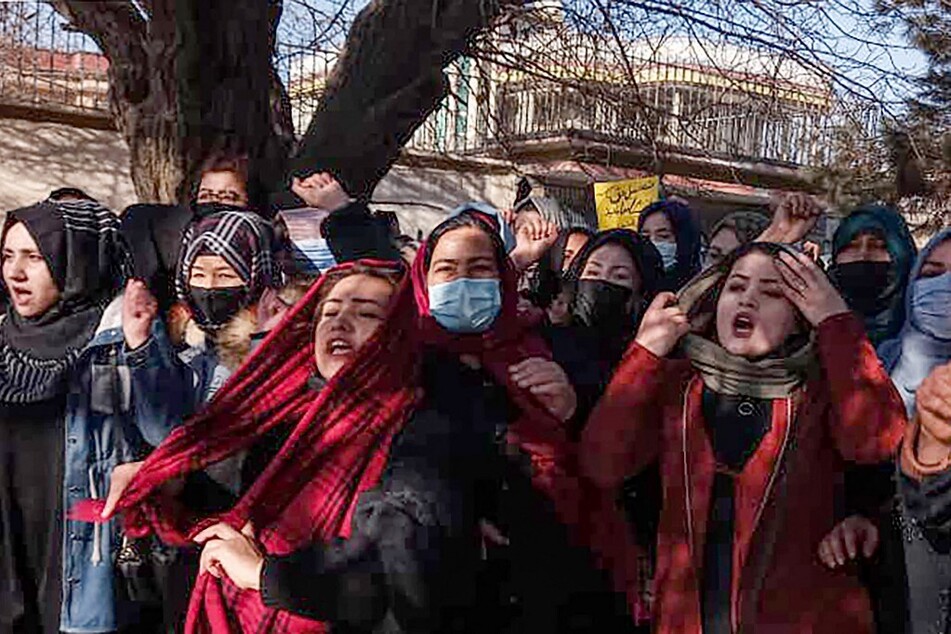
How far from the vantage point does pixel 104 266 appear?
3.15 m

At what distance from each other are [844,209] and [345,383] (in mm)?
9173

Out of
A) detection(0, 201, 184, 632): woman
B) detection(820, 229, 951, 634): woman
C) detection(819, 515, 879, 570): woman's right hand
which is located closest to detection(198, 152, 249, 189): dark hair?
detection(0, 201, 184, 632): woman

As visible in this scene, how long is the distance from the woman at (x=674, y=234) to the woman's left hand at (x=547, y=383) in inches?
78.8

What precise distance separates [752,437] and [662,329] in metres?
0.30

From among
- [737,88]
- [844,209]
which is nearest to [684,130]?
[737,88]

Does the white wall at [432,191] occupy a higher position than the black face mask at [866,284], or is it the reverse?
the black face mask at [866,284]

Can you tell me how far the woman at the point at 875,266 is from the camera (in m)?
3.60

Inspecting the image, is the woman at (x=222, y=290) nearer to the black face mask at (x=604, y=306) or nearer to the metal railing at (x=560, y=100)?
the black face mask at (x=604, y=306)

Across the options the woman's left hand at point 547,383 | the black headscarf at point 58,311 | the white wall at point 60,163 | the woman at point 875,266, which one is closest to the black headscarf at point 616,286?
the woman at point 875,266

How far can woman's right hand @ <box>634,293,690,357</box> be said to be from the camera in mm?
2723

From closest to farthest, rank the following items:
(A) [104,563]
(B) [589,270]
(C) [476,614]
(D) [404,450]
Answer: (D) [404,450], (C) [476,614], (A) [104,563], (B) [589,270]

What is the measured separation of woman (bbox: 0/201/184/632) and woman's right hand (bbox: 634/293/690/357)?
3.76 feet

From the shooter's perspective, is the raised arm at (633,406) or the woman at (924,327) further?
the woman at (924,327)

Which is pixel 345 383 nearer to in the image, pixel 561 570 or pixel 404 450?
pixel 404 450
